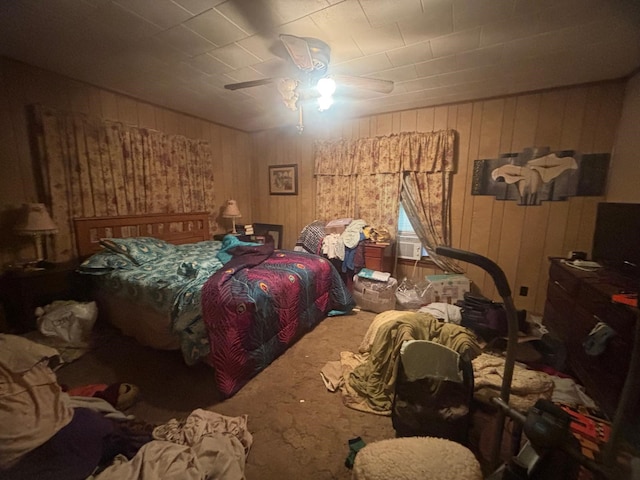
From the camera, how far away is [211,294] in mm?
1845

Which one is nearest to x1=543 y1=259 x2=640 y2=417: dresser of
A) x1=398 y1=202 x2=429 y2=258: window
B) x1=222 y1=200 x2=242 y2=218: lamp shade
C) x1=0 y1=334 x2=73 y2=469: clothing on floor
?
x1=398 y1=202 x2=429 y2=258: window

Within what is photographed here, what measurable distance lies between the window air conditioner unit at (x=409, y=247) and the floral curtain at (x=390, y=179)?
0.58ft

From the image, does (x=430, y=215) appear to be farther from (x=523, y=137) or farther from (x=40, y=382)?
(x=40, y=382)

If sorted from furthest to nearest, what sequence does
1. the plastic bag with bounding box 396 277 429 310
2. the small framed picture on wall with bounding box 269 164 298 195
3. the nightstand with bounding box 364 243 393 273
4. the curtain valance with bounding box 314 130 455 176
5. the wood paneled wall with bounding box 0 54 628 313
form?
the small framed picture on wall with bounding box 269 164 298 195, the nightstand with bounding box 364 243 393 273, the curtain valance with bounding box 314 130 455 176, the plastic bag with bounding box 396 277 429 310, the wood paneled wall with bounding box 0 54 628 313

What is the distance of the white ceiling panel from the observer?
164 centimetres

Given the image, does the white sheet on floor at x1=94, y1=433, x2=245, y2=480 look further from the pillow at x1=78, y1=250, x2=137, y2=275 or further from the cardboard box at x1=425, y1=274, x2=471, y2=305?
the cardboard box at x1=425, y1=274, x2=471, y2=305

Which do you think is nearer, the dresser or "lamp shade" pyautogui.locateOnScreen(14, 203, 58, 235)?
the dresser

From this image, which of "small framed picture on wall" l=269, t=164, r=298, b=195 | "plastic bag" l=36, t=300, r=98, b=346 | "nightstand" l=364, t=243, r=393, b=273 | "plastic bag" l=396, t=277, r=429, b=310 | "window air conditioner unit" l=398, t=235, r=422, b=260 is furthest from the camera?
"small framed picture on wall" l=269, t=164, r=298, b=195

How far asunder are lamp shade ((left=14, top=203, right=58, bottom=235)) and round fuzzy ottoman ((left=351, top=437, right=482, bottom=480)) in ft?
10.0

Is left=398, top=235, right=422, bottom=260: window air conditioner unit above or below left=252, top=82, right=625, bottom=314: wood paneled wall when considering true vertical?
below

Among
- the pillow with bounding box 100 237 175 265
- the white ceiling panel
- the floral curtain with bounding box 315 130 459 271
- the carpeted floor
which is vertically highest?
the white ceiling panel

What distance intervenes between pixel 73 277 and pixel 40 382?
1.90 m

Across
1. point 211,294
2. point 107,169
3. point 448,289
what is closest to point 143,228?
point 107,169

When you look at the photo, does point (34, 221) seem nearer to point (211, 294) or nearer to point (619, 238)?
point (211, 294)
